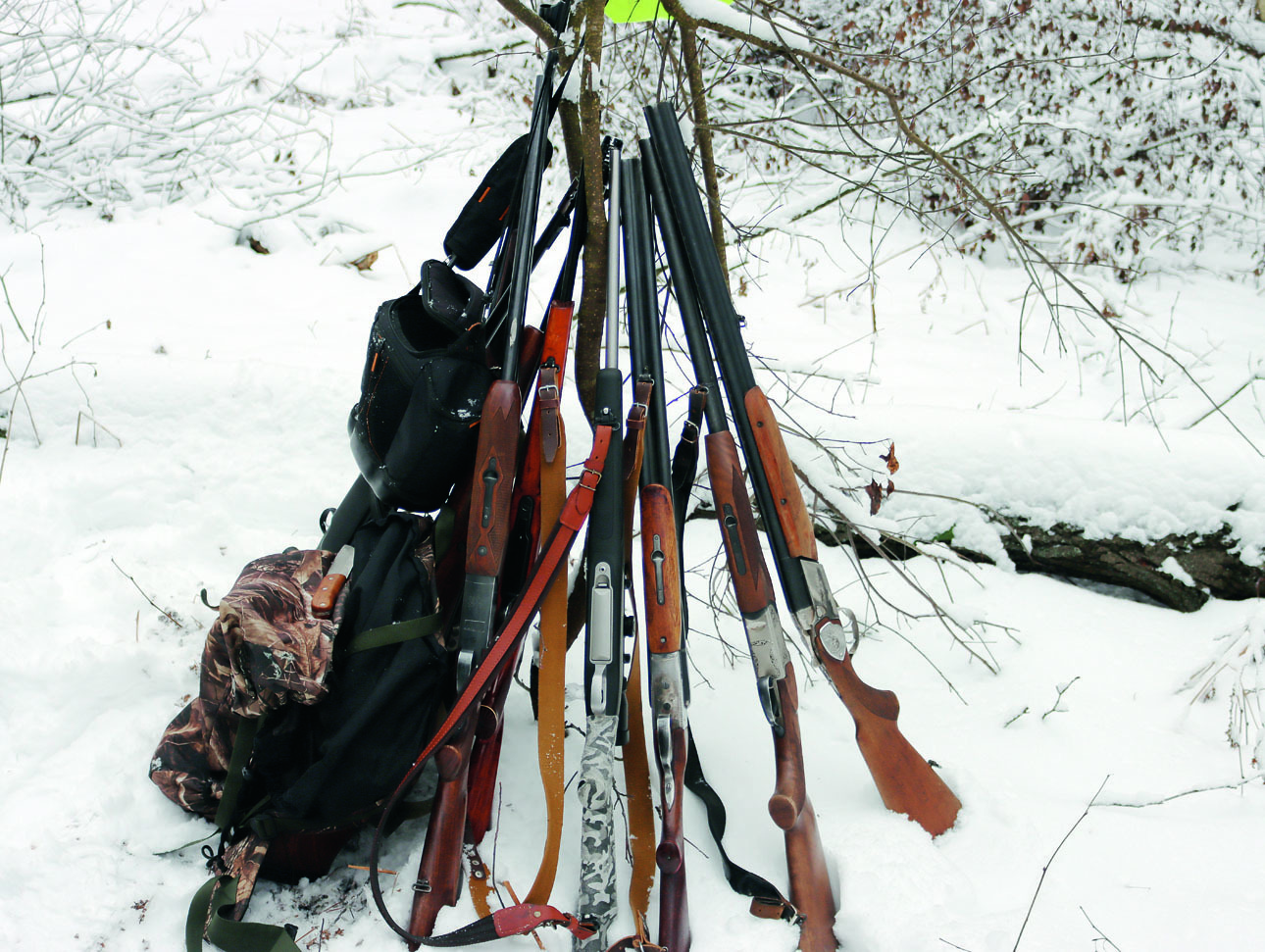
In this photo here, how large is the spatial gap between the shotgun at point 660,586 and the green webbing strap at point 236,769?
2.76 ft

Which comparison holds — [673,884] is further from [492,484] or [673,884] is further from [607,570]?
[492,484]

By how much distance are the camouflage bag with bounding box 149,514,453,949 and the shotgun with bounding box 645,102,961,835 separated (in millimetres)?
804

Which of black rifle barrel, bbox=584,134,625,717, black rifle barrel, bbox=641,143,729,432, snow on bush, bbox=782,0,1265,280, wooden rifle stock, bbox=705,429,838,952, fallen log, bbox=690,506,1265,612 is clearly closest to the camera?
wooden rifle stock, bbox=705,429,838,952

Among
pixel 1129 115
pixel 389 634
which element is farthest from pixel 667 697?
pixel 1129 115

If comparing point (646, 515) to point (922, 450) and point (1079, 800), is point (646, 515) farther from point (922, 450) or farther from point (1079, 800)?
point (922, 450)

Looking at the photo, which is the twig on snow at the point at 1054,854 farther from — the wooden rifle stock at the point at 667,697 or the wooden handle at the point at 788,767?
the wooden rifle stock at the point at 667,697

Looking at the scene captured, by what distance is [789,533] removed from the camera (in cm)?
182

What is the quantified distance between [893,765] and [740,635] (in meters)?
0.90

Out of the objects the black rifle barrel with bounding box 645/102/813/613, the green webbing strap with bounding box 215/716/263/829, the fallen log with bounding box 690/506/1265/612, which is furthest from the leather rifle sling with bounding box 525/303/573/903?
the fallen log with bounding box 690/506/1265/612

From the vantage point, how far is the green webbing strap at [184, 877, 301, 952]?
4.80 feet

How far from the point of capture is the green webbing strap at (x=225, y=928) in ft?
4.80

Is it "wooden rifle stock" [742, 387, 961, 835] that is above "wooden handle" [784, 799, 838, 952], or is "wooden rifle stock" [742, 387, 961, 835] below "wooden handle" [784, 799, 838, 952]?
above

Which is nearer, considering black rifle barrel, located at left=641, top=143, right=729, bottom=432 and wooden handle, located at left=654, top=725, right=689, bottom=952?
wooden handle, located at left=654, top=725, right=689, bottom=952

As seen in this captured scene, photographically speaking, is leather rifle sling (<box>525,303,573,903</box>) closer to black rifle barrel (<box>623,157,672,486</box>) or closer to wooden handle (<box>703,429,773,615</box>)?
black rifle barrel (<box>623,157,672,486</box>)
